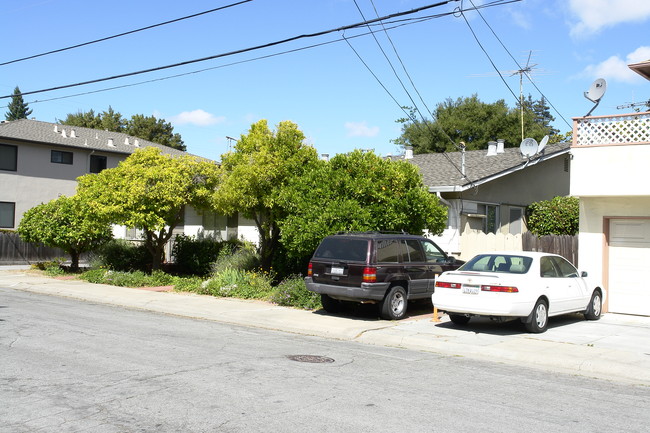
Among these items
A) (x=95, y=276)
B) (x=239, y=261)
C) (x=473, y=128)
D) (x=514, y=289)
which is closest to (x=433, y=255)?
(x=514, y=289)

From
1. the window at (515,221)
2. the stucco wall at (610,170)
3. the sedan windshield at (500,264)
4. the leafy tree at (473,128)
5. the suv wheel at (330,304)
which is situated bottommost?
the suv wheel at (330,304)

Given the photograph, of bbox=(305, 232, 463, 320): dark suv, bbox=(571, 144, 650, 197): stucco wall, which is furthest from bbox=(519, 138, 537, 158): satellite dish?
bbox=(305, 232, 463, 320): dark suv

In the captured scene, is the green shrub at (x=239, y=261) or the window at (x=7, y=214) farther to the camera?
the window at (x=7, y=214)

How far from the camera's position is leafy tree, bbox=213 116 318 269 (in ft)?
57.7

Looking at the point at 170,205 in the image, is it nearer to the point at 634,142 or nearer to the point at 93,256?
the point at 93,256

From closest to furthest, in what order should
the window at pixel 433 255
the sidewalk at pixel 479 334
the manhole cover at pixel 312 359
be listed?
the manhole cover at pixel 312 359 < the sidewalk at pixel 479 334 < the window at pixel 433 255

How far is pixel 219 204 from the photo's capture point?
61.5 ft

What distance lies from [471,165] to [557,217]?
164 inches

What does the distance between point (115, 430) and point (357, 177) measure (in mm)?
11116

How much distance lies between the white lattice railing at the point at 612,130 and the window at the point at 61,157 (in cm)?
3043

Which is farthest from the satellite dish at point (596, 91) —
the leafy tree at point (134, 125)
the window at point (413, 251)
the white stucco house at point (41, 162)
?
the leafy tree at point (134, 125)

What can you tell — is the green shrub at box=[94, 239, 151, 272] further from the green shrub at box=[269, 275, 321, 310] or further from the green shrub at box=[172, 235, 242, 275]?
the green shrub at box=[269, 275, 321, 310]

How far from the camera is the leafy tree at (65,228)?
75.4ft

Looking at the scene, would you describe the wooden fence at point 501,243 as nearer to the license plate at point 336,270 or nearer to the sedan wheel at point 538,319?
the sedan wheel at point 538,319
